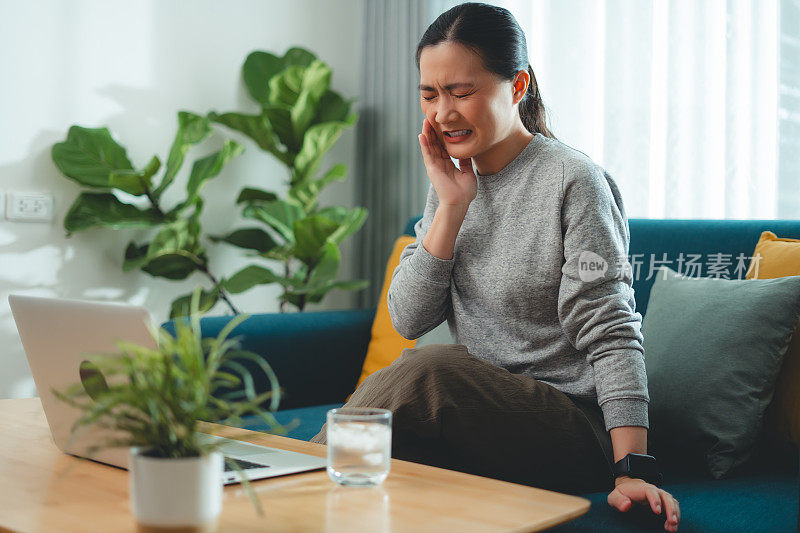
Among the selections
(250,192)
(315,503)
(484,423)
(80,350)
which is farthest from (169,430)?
(250,192)

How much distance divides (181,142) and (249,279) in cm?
46

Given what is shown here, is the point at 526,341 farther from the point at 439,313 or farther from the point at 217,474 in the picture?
the point at 217,474

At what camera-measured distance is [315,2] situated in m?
3.08

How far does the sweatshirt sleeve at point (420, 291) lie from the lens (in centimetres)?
142

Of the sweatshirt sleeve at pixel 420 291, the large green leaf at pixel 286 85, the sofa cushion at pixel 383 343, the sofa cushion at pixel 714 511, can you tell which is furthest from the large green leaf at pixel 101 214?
the sofa cushion at pixel 714 511

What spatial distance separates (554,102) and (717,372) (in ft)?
4.17

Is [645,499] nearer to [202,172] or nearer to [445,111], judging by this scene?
[445,111]

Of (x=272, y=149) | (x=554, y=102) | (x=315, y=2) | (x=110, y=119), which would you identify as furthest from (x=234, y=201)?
(x=554, y=102)

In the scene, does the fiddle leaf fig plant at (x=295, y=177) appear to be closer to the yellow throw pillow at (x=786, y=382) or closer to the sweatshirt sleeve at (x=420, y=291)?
the sweatshirt sleeve at (x=420, y=291)

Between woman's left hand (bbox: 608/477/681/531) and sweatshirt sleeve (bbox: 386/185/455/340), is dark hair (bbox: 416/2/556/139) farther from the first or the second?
woman's left hand (bbox: 608/477/681/531)

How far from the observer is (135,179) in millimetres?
2332

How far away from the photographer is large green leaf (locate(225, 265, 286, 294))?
98.6 inches

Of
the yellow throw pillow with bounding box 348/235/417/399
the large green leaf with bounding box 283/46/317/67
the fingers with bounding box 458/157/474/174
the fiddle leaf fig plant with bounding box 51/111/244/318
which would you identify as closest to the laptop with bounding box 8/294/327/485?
the fingers with bounding box 458/157/474/174

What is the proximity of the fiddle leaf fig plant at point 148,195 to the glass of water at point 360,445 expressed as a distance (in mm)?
1554
